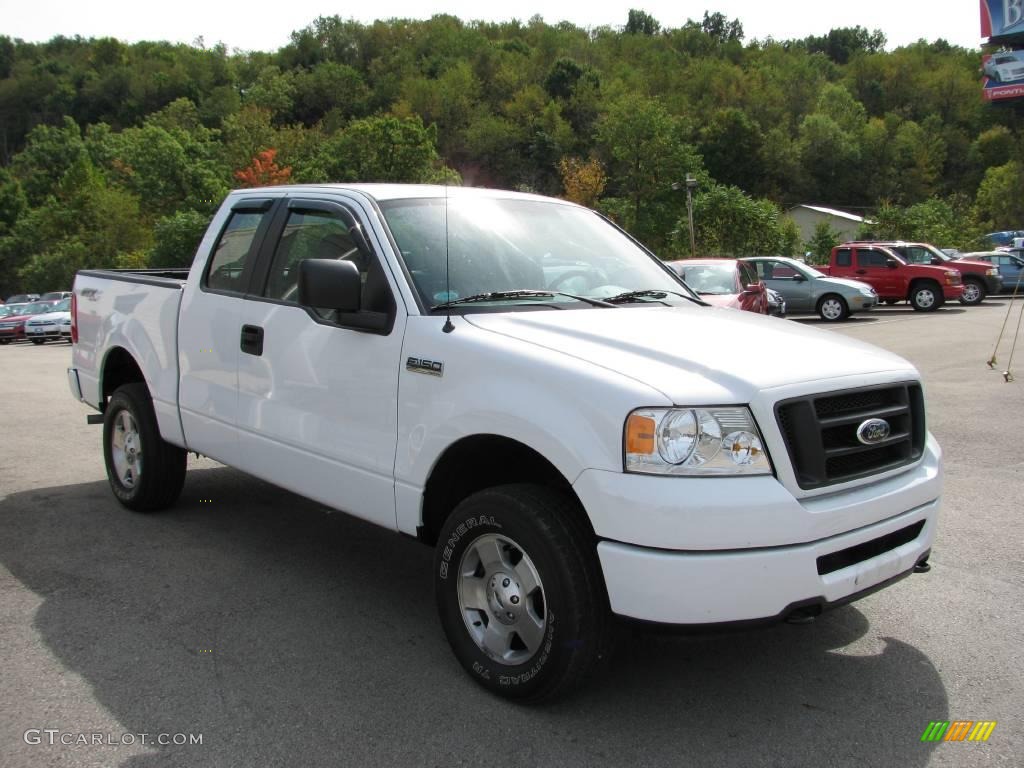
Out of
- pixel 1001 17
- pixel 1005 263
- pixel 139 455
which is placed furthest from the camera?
pixel 1001 17

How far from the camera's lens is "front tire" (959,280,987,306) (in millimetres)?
28359

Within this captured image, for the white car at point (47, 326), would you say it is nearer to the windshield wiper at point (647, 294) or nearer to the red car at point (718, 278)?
the red car at point (718, 278)

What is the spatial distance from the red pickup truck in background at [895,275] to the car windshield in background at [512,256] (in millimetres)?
24394

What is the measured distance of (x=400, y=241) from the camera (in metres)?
4.03

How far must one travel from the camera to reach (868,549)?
10.5ft

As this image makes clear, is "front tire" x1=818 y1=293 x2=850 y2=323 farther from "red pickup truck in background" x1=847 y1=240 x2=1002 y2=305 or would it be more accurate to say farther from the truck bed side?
the truck bed side

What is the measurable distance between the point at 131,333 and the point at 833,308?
21576mm

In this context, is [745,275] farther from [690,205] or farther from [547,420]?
[690,205]

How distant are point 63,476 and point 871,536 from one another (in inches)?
242

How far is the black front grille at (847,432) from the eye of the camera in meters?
3.01

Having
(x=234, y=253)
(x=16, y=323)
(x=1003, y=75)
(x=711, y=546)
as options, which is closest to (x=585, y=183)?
(x=1003, y=75)

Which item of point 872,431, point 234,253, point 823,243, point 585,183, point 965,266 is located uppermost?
point 585,183

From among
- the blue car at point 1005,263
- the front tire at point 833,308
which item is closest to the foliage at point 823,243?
the blue car at point 1005,263

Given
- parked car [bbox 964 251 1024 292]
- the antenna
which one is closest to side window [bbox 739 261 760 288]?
the antenna
